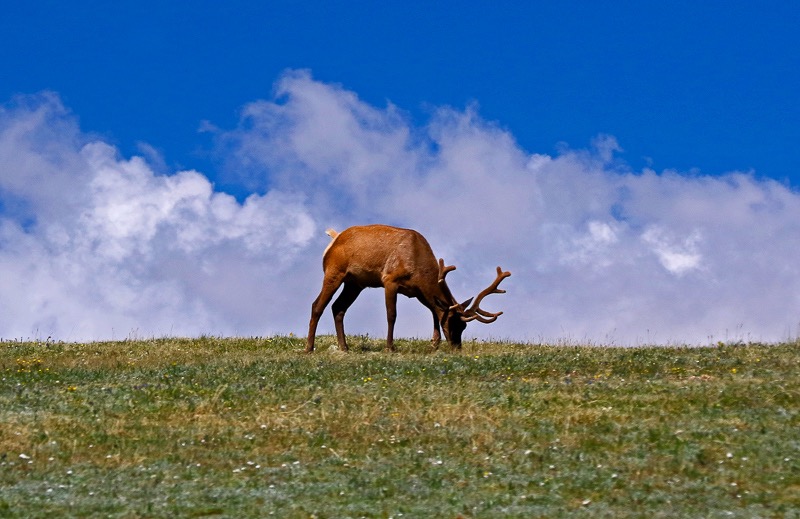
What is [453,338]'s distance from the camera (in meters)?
27.6

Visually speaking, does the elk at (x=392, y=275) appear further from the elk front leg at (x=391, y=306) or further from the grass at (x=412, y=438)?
the grass at (x=412, y=438)

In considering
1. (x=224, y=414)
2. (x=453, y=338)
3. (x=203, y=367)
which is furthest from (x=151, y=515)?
(x=453, y=338)

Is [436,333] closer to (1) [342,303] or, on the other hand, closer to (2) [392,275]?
(2) [392,275]

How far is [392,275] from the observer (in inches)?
1067

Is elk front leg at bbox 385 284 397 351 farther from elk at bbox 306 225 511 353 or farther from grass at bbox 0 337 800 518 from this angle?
grass at bbox 0 337 800 518

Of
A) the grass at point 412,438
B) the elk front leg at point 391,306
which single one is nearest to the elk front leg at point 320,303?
the elk front leg at point 391,306

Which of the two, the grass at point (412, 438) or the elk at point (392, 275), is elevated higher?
the elk at point (392, 275)

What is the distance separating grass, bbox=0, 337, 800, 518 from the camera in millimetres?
12539

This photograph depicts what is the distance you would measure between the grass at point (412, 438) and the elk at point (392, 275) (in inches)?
146

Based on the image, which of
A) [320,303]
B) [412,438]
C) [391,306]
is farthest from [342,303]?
[412,438]

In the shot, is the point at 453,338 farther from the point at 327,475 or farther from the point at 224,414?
the point at 327,475

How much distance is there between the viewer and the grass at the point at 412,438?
12.5 metres

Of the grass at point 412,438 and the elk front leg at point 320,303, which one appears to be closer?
the grass at point 412,438

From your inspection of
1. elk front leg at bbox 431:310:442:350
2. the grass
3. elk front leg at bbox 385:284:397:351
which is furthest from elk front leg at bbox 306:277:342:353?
the grass
